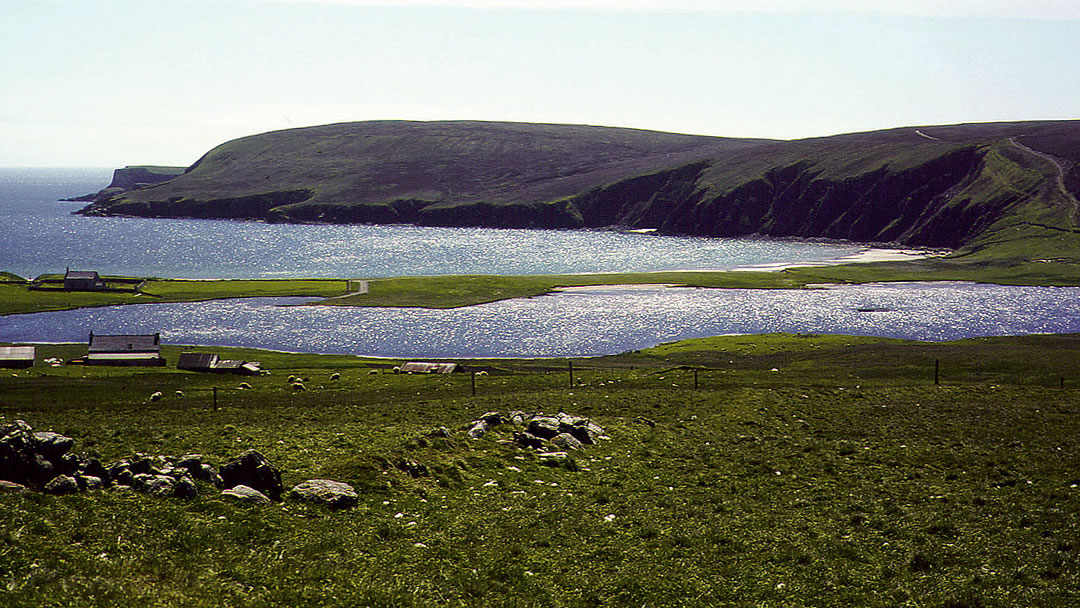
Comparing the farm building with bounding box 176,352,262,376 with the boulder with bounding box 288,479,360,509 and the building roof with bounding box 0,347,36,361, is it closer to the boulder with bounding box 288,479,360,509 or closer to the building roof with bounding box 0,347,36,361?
the building roof with bounding box 0,347,36,361

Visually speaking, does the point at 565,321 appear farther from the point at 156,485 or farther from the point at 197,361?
the point at 156,485

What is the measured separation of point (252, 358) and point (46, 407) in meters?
45.0

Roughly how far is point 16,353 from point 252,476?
75.7 meters

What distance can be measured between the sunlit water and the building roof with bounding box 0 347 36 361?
1187 inches

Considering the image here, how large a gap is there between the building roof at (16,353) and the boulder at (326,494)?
2921 inches

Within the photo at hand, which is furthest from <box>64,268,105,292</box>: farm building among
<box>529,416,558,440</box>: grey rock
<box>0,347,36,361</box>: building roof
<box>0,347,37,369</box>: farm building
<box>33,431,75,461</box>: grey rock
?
<box>33,431,75,461</box>: grey rock

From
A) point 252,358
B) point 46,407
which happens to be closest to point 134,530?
point 46,407

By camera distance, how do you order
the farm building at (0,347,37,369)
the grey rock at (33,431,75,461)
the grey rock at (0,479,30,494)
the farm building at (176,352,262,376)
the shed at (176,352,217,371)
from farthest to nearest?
1. the shed at (176,352,217,371)
2. the farm building at (176,352,262,376)
3. the farm building at (0,347,37,369)
4. the grey rock at (33,431,75,461)
5. the grey rock at (0,479,30,494)

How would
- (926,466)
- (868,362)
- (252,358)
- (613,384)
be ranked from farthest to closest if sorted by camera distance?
1. (252,358)
2. (868,362)
3. (613,384)
4. (926,466)

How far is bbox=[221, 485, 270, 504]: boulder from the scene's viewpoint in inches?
930

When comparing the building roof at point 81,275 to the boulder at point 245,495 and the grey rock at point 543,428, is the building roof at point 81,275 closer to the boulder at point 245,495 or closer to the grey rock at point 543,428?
the grey rock at point 543,428

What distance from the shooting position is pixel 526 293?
177m

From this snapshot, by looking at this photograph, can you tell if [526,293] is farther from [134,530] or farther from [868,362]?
[134,530]

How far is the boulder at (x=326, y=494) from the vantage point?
24.9m
